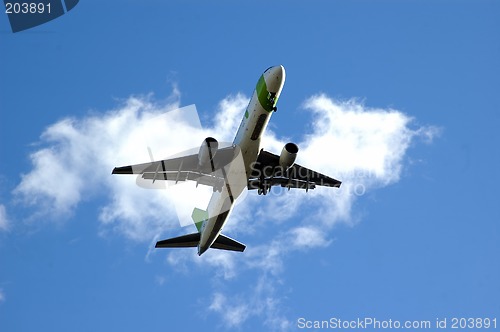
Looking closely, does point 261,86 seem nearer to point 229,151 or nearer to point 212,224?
point 229,151

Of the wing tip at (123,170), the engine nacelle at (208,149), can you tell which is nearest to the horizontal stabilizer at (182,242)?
the wing tip at (123,170)

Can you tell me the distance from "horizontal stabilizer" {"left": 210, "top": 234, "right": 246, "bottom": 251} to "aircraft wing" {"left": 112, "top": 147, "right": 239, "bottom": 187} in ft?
22.8

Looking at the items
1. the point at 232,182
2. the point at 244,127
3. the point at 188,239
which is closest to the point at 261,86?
the point at 244,127

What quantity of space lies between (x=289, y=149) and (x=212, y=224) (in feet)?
24.9

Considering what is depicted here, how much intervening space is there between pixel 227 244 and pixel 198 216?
3.62 m

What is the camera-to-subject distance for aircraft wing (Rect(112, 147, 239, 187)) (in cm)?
5000

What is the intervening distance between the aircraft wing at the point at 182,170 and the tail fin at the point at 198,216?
122 inches

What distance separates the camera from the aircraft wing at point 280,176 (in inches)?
1994

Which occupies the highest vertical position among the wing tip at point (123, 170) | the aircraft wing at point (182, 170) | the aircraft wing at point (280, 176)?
the aircraft wing at point (280, 176)

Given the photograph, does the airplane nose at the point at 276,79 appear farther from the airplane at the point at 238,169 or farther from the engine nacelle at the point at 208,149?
the engine nacelle at the point at 208,149

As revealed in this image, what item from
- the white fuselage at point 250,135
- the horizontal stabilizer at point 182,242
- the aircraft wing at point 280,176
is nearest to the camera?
the white fuselage at point 250,135

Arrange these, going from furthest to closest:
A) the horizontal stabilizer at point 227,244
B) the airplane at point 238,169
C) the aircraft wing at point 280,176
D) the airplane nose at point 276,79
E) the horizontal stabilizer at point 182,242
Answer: the horizontal stabilizer at point 227,244 → the horizontal stabilizer at point 182,242 → the aircraft wing at point 280,176 → the airplane at point 238,169 → the airplane nose at point 276,79

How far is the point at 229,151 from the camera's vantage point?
48406 millimetres

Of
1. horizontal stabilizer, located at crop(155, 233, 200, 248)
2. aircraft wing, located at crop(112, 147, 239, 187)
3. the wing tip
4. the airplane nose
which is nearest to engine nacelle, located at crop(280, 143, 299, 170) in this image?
aircraft wing, located at crop(112, 147, 239, 187)
